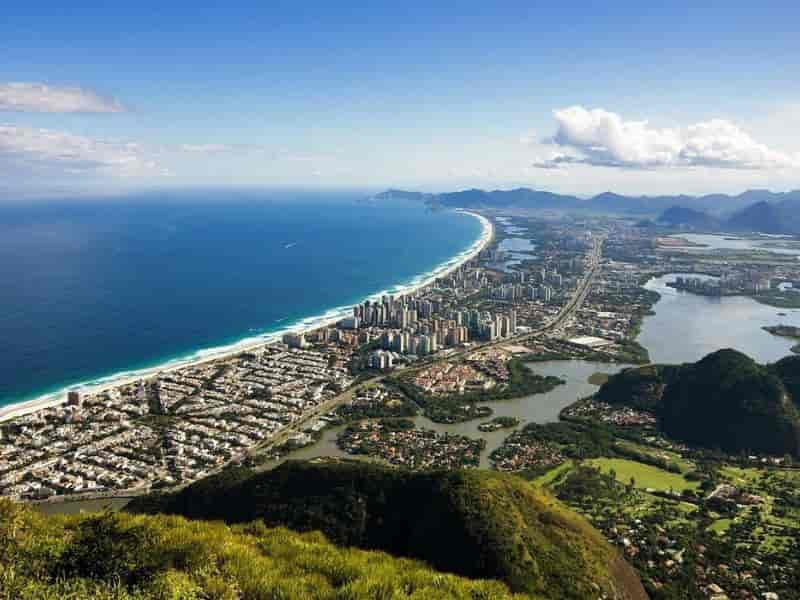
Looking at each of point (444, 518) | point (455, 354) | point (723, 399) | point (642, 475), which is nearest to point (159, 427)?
point (444, 518)

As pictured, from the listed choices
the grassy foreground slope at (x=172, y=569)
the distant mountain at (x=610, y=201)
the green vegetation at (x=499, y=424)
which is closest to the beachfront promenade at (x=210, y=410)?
the green vegetation at (x=499, y=424)

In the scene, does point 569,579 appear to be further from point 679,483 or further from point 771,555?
point 679,483

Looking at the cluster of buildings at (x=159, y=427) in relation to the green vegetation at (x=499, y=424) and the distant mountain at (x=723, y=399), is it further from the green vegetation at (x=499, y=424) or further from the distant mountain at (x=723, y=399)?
the distant mountain at (x=723, y=399)

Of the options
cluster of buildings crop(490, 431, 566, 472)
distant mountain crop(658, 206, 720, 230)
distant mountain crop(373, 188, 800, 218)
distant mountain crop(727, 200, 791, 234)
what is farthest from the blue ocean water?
distant mountain crop(373, 188, 800, 218)

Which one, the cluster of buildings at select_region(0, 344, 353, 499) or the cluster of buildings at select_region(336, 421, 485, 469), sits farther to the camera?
the cluster of buildings at select_region(336, 421, 485, 469)

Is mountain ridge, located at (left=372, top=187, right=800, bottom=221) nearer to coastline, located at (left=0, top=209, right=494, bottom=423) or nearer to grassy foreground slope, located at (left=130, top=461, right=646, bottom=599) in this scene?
coastline, located at (left=0, top=209, right=494, bottom=423)

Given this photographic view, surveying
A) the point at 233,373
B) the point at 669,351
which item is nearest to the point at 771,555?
the point at 669,351

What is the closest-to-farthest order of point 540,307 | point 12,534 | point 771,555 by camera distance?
point 12,534 < point 771,555 < point 540,307
